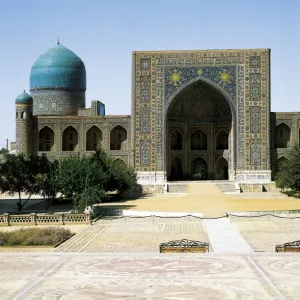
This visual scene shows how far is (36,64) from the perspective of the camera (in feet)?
136

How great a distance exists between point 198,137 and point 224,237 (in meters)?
21.7

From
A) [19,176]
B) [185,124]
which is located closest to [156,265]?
[19,176]

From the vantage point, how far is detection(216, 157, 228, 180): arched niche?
3700cm

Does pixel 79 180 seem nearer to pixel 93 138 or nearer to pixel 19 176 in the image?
pixel 19 176

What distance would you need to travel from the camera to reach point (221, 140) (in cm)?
3700

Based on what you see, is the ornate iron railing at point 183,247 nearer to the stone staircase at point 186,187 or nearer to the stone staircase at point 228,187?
the stone staircase at point 228,187

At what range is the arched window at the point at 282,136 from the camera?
35428mm

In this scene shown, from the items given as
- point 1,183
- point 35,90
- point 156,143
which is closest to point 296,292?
point 1,183

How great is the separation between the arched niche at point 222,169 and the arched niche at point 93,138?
749 cm

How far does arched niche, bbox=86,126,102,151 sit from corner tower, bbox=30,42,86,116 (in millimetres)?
4224

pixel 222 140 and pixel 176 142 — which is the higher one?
pixel 222 140

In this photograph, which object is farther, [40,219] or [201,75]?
[201,75]

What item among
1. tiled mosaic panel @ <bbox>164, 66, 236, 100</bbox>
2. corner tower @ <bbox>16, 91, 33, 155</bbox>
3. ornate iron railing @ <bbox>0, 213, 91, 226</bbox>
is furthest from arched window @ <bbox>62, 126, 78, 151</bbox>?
ornate iron railing @ <bbox>0, 213, 91, 226</bbox>

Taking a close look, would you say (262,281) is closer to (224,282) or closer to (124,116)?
(224,282)
